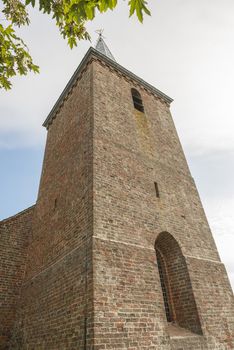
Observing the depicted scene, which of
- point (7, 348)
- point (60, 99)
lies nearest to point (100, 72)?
point (60, 99)

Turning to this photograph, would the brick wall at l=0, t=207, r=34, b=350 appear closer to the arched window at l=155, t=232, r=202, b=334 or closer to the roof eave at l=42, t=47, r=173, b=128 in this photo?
the arched window at l=155, t=232, r=202, b=334

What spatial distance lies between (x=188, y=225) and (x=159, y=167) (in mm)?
2338

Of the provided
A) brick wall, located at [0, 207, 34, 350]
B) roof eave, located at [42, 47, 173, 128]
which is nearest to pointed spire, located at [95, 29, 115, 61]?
roof eave, located at [42, 47, 173, 128]

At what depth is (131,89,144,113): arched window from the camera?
11680 mm

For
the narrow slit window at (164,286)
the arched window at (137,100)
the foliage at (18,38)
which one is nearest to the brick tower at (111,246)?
the narrow slit window at (164,286)

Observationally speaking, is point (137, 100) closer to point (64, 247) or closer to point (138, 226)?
point (138, 226)

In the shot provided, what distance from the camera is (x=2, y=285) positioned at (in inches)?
333

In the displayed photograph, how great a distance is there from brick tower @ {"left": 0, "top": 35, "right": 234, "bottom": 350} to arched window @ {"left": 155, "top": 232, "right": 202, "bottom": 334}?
28 mm

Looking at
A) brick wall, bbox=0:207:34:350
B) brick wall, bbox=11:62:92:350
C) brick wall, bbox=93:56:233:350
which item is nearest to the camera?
brick wall, bbox=93:56:233:350

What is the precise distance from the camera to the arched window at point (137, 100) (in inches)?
460

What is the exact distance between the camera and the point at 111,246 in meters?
5.89

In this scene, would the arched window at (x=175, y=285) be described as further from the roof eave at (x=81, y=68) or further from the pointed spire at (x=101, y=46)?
the pointed spire at (x=101, y=46)

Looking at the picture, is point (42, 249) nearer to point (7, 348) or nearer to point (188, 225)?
point (7, 348)

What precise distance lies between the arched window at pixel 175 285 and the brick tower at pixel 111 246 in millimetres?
28
